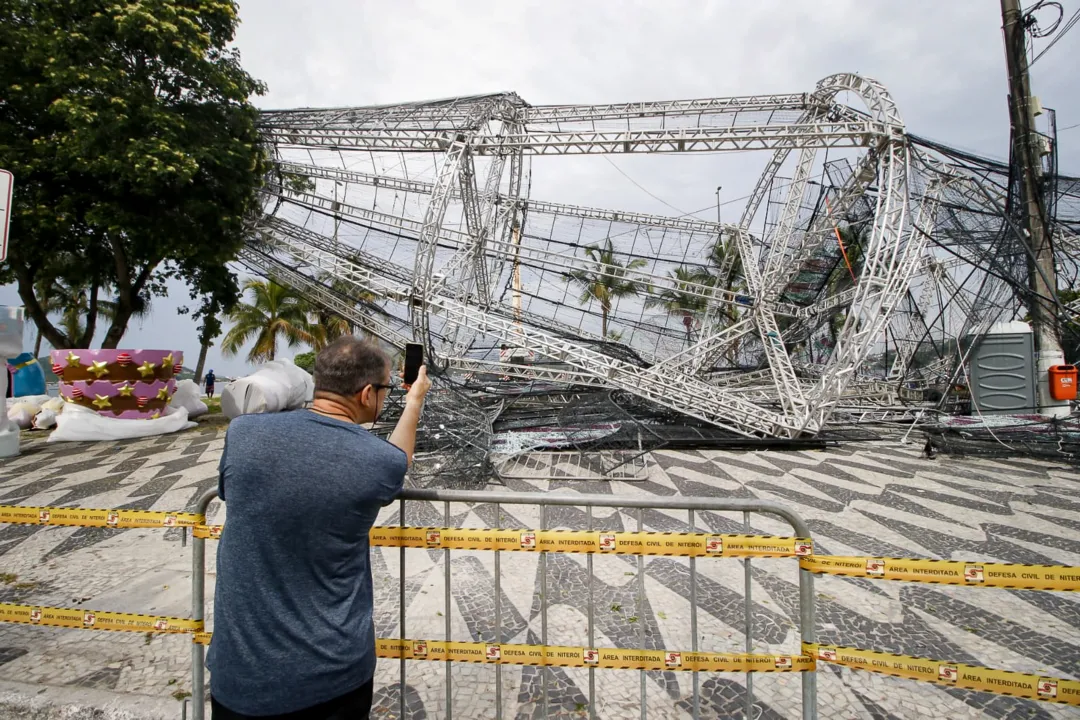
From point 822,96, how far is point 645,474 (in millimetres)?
9489

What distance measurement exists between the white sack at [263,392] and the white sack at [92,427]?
328 cm

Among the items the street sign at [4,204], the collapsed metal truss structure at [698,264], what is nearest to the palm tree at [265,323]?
the collapsed metal truss structure at [698,264]

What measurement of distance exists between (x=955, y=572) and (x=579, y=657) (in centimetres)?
149

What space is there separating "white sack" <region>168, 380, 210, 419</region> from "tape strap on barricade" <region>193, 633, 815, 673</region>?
1311 centimetres

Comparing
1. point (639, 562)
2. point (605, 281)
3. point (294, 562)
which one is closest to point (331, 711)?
point (294, 562)

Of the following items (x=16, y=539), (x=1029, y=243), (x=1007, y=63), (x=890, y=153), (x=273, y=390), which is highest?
(x=1007, y=63)

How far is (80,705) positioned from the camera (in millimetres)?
2361

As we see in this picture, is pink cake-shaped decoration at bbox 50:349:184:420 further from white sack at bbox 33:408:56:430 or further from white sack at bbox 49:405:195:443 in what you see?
white sack at bbox 33:408:56:430

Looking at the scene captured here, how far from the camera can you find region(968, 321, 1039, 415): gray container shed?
35.8 ft

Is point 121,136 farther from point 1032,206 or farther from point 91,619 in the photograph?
point 1032,206

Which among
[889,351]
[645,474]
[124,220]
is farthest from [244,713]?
[889,351]

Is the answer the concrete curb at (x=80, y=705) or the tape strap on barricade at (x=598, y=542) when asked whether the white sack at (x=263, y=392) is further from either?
the tape strap on barricade at (x=598, y=542)

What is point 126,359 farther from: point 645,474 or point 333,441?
point 333,441

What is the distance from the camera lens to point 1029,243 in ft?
31.3
